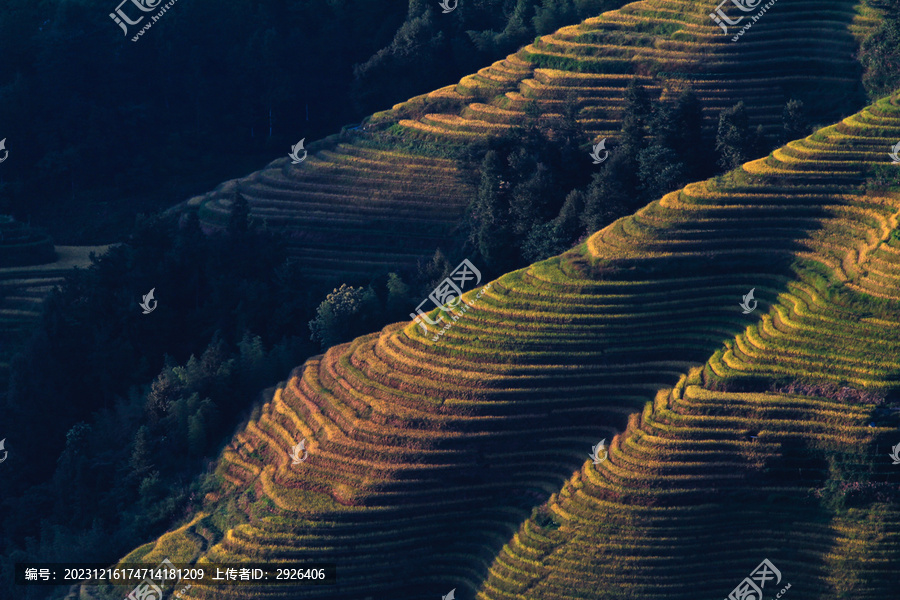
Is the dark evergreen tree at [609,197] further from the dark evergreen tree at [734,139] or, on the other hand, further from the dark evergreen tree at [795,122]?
the dark evergreen tree at [795,122]

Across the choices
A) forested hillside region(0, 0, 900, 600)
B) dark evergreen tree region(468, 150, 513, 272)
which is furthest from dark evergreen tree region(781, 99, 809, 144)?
dark evergreen tree region(468, 150, 513, 272)

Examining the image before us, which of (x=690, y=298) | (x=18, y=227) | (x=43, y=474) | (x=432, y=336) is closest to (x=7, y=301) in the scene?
(x=18, y=227)

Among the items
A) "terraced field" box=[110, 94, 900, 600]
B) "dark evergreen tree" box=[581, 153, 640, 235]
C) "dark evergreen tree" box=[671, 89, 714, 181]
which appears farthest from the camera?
"dark evergreen tree" box=[671, 89, 714, 181]

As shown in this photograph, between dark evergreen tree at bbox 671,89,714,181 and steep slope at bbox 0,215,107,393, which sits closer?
dark evergreen tree at bbox 671,89,714,181

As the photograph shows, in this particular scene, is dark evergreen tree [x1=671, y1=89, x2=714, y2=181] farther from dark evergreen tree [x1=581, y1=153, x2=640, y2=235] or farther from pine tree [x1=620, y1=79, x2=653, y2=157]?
dark evergreen tree [x1=581, y1=153, x2=640, y2=235]

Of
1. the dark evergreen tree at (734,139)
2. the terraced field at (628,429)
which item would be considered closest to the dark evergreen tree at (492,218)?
the terraced field at (628,429)

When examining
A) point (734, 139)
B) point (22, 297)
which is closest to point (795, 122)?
point (734, 139)
